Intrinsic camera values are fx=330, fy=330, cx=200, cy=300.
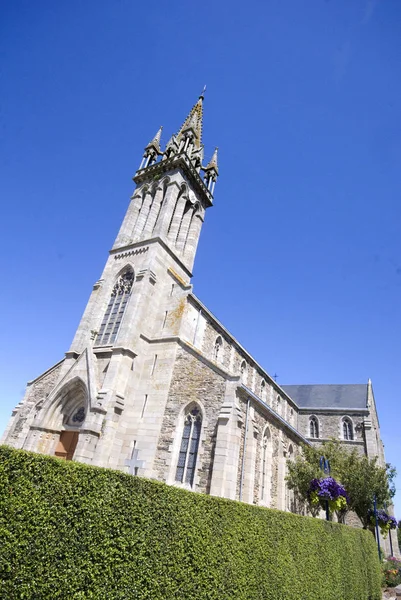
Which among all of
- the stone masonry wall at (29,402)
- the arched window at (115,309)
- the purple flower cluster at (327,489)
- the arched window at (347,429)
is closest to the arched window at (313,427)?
the arched window at (347,429)

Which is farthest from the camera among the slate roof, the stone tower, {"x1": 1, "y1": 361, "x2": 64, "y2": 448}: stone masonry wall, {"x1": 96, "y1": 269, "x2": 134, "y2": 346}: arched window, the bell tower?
the slate roof

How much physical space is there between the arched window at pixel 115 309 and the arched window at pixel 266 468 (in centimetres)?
956

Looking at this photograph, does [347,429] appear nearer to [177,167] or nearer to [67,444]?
[67,444]

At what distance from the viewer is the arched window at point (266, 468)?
15.9 meters

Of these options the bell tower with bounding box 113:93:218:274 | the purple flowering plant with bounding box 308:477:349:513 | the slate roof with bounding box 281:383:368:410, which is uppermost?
the bell tower with bounding box 113:93:218:274

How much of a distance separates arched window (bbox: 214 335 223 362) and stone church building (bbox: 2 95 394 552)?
68 millimetres

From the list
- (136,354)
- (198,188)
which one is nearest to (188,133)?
(198,188)

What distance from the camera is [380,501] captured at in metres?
19.0

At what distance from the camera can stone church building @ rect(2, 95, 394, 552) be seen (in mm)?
13500

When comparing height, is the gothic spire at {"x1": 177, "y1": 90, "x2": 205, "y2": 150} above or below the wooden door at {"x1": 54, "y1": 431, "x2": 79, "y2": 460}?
above

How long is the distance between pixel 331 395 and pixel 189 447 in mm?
27409

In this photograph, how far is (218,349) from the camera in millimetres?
21328

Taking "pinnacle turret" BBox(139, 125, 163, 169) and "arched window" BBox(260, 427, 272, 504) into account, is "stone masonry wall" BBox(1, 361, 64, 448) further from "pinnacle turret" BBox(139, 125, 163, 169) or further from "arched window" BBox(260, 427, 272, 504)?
"pinnacle turret" BBox(139, 125, 163, 169)

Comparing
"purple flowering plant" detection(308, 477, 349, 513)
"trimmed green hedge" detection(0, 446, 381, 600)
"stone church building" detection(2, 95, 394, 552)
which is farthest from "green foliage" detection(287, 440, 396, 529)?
"trimmed green hedge" detection(0, 446, 381, 600)
